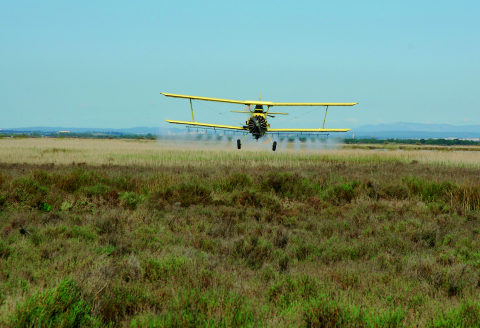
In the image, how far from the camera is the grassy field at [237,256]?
4395mm

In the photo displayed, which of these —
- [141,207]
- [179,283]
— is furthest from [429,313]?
[141,207]

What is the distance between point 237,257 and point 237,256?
0.03m

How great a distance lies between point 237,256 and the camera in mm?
7492

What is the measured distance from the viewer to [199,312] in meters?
4.45

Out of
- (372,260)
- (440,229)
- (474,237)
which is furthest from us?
(440,229)

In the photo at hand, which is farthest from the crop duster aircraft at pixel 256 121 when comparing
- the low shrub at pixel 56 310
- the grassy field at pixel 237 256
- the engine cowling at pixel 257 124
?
the low shrub at pixel 56 310

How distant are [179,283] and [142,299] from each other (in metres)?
0.64

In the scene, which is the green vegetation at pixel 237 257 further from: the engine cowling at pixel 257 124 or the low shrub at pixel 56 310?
the engine cowling at pixel 257 124

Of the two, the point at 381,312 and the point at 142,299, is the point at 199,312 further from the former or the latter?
the point at 381,312

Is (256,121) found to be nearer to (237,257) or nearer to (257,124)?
(257,124)

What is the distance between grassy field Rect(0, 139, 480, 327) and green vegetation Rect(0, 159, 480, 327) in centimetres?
3

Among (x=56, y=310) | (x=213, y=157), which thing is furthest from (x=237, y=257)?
(x=213, y=157)

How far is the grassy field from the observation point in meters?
4.39

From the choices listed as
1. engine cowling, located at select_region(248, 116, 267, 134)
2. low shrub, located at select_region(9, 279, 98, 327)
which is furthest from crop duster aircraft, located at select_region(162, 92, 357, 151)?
low shrub, located at select_region(9, 279, 98, 327)
